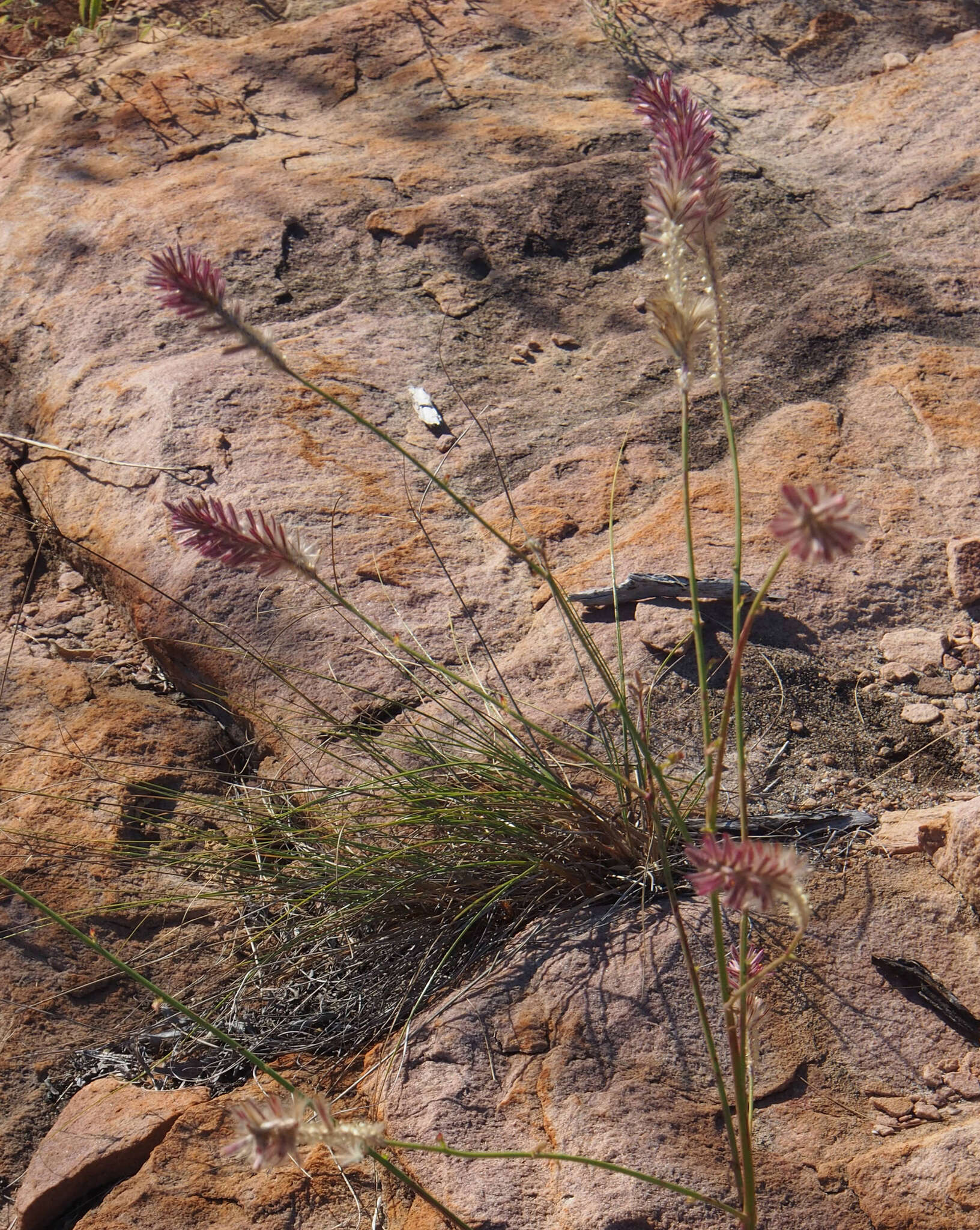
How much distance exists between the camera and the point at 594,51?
324 centimetres

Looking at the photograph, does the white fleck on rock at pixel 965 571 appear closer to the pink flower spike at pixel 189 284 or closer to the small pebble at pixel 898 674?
the small pebble at pixel 898 674

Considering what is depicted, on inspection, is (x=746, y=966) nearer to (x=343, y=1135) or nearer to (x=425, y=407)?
(x=343, y=1135)

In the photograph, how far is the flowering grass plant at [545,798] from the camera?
2.61ft

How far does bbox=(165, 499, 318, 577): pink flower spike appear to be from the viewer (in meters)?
1.00

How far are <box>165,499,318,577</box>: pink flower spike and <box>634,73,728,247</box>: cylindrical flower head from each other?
417 millimetres

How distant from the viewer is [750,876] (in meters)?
0.75

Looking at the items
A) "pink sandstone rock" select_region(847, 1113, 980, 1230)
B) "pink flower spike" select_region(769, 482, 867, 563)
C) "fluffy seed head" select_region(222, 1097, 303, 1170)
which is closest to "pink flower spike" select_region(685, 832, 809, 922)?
"pink flower spike" select_region(769, 482, 867, 563)

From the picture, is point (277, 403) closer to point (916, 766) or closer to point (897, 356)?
point (897, 356)

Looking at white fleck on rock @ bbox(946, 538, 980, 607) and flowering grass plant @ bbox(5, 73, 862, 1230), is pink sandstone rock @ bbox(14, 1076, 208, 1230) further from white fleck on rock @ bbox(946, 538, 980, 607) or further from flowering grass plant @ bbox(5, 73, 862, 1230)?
white fleck on rock @ bbox(946, 538, 980, 607)

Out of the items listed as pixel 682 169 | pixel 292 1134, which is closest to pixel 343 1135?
pixel 292 1134

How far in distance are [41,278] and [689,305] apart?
2.32 meters

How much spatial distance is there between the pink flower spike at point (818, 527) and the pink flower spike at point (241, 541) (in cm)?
45

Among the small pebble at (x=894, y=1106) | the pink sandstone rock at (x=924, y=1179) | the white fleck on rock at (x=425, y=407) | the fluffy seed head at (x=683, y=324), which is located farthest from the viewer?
the white fleck on rock at (x=425, y=407)

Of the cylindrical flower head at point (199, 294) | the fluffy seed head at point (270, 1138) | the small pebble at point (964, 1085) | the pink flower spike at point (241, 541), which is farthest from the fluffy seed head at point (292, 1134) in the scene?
the small pebble at point (964, 1085)
